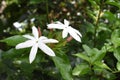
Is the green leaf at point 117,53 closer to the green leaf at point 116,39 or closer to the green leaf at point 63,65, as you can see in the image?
the green leaf at point 116,39

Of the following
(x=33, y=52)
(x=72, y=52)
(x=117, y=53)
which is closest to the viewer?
(x=33, y=52)

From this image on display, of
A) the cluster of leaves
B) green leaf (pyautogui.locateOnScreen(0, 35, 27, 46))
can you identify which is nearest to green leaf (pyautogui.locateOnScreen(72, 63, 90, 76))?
the cluster of leaves

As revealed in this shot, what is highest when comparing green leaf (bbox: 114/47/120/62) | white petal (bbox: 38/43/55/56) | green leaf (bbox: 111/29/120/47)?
white petal (bbox: 38/43/55/56)

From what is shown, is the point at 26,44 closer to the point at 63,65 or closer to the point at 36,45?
the point at 36,45

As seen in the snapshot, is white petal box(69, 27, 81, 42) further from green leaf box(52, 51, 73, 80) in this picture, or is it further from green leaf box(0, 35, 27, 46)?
green leaf box(0, 35, 27, 46)

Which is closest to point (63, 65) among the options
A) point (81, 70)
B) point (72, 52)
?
point (81, 70)

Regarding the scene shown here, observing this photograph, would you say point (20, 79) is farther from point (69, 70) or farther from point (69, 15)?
point (69, 15)

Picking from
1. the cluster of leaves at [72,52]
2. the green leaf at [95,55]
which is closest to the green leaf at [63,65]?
the cluster of leaves at [72,52]
